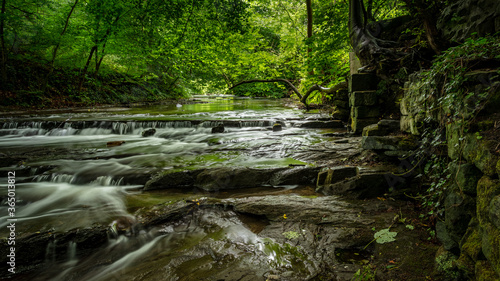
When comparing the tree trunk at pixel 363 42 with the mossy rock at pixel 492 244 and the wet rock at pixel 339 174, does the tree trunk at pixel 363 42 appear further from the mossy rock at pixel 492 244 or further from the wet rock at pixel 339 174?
the mossy rock at pixel 492 244

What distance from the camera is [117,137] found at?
28.5 ft

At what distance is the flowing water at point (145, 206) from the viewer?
2.62 meters

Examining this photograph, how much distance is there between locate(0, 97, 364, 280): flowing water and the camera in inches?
103

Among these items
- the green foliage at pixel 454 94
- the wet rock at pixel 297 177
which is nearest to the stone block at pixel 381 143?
the green foliage at pixel 454 94

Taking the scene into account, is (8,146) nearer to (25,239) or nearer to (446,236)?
(25,239)

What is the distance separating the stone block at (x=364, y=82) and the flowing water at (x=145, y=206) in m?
1.69

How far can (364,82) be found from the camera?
238 inches

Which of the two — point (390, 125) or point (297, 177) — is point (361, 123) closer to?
point (390, 125)

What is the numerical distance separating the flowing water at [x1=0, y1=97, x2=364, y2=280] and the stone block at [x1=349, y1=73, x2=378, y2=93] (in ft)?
5.56

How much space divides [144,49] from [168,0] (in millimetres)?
5275

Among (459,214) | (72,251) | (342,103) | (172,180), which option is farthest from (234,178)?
(342,103)

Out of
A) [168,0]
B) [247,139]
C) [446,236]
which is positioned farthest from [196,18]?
[446,236]

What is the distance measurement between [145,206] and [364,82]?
5624 millimetres

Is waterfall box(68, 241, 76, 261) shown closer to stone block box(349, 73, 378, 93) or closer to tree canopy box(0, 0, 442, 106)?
tree canopy box(0, 0, 442, 106)
